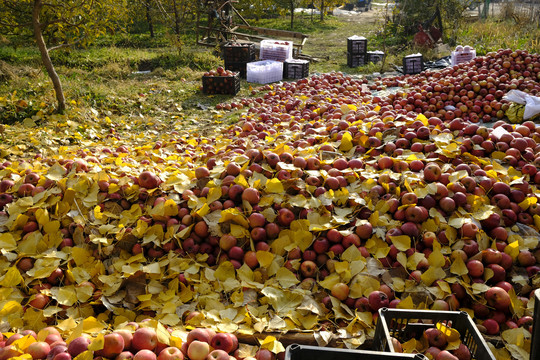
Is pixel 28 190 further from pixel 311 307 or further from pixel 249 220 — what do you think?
pixel 311 307

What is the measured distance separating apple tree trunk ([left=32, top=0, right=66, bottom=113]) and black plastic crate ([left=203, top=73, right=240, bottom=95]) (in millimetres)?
3088

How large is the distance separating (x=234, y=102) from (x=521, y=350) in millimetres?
7083

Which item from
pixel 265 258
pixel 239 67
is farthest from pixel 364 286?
pixel 239 67

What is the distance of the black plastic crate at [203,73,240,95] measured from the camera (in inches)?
344

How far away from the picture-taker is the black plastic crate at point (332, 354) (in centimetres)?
160

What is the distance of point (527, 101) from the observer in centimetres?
588

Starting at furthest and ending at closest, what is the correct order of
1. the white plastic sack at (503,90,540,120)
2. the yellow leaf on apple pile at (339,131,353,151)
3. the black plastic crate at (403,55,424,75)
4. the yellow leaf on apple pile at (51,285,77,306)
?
the black plastic crate at (403,55,424,75), the white plastic sack at (503,90,540,120), the yellow leaf on apple pile at (339,131,353,151), the yellow leaf on apple pile at (51,285,77,306)

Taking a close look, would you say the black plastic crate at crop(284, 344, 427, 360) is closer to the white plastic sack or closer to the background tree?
the white plastic sack

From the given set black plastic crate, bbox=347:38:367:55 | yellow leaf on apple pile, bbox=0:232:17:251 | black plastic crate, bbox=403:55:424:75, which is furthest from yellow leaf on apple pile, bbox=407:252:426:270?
black plastic crate, bbox=347:38:367:55

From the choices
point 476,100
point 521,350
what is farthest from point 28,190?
point 476,100

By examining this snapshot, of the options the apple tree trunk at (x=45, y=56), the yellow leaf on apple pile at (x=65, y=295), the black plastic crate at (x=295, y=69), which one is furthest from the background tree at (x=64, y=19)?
the yellow leaf on apple pile at (x=65, y=295)

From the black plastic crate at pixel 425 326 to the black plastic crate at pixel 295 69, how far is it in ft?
29.4

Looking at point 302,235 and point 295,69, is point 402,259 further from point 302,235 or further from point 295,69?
point 295,69

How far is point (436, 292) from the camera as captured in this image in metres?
2.41
